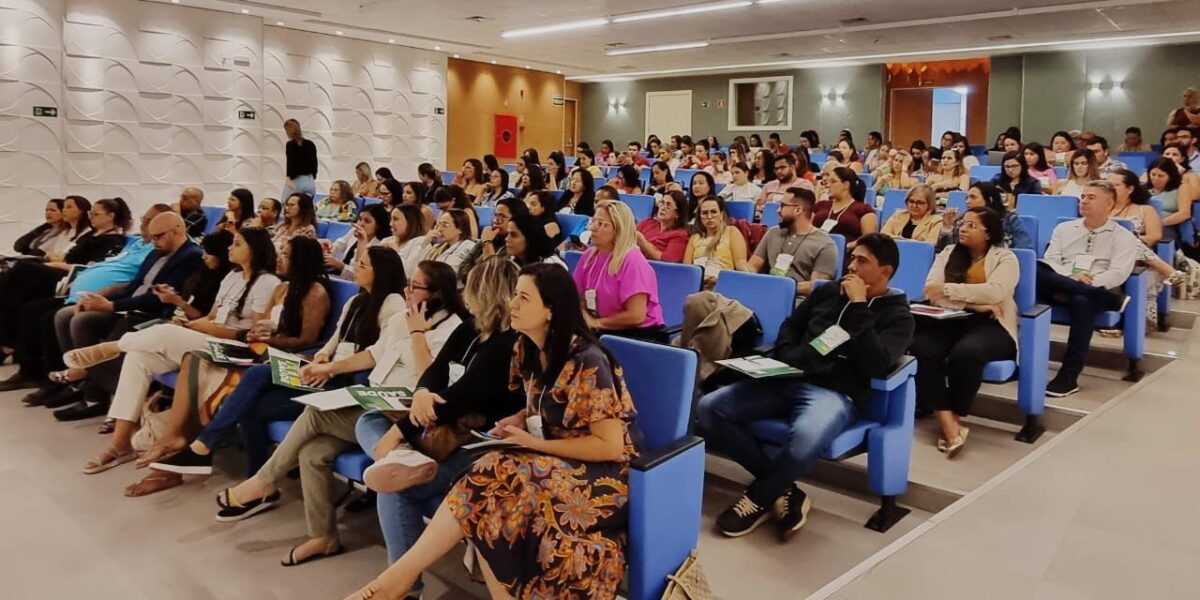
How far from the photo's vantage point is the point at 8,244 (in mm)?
10055

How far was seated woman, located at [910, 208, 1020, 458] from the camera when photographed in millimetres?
3734

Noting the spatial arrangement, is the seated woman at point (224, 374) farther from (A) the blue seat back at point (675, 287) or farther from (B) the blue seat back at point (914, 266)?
(B) the blue seat back at point (914, 266)

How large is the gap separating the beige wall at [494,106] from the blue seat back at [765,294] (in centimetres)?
1348

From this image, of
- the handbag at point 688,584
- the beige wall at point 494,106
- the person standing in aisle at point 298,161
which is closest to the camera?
the handbag at point 688,584

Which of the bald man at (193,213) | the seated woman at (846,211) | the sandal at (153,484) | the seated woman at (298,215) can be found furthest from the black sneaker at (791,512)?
the bald man at (193,213)

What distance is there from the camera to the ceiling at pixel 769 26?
33.3ft

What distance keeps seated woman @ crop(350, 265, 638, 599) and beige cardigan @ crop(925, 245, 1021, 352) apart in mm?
2195

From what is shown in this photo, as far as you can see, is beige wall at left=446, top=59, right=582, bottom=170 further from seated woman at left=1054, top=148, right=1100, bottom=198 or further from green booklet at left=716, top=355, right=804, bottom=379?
green booklet at left=716, top=355, right=804, bottom=379

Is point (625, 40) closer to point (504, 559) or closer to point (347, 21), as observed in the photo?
point (347, 21)

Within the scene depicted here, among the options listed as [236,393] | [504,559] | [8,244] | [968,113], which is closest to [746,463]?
[504,559]

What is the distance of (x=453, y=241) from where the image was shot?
5027mm

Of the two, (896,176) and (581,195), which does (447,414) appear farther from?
(896,176)

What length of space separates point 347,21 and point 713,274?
9448mm

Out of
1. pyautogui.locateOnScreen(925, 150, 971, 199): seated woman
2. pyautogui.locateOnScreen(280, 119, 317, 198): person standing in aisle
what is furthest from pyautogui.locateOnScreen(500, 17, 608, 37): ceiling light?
pyautogui.locateOnScreen(925, 150, 971, 199): seated woman
